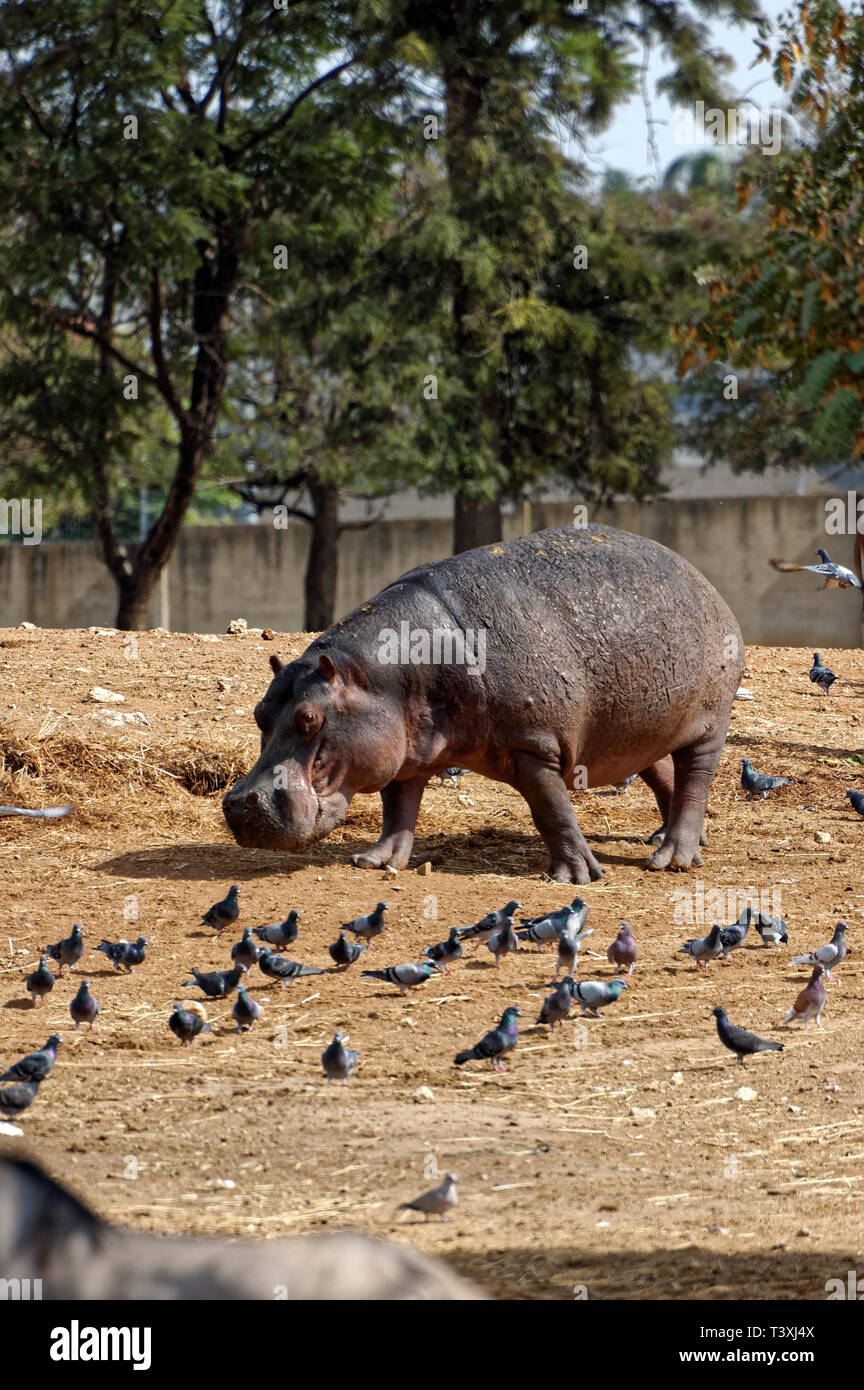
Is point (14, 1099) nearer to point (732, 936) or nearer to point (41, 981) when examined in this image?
point (41, 981)

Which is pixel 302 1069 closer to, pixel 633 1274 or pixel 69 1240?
pixel 633 1274

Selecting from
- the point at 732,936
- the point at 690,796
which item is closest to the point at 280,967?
the point at 732,936

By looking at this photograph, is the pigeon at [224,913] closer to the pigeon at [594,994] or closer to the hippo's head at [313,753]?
the hippo's head at [313,753]

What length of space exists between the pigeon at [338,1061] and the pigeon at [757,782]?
18.5 feet

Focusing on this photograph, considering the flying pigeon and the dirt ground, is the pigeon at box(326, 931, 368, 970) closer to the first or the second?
the dirt ground

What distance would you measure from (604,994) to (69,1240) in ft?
15.8

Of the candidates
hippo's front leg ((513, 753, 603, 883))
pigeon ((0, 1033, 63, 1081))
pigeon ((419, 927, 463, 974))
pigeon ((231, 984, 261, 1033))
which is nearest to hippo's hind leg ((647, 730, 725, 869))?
hippo's front leg ((513, 753, 603, 883))

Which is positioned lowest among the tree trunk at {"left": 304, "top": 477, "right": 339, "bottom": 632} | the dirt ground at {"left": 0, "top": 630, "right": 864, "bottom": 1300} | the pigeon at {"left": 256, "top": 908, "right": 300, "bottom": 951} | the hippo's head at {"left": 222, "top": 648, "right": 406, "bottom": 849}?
the dirt ground at {"left": 0, "top": 630, "right": 864, "bottom": 1300}

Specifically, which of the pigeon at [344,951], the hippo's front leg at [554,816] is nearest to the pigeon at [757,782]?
the hippo's front leg at [554,816]

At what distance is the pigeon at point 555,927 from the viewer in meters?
7.47

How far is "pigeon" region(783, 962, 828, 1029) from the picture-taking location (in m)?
6.50

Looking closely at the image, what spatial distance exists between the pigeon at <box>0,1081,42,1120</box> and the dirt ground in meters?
0.14

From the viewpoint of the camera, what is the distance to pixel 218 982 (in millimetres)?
6984

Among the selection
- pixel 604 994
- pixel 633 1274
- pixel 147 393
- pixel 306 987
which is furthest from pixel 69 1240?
pixel 147 393
